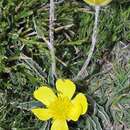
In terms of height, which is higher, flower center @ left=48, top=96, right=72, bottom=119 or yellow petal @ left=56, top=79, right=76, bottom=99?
yellow petal @ left=56, top=79, right=76, bottom=99

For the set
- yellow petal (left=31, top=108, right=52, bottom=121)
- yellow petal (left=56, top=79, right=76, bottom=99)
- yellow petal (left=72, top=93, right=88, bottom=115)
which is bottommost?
yellow petal (left=31, top=108, right=52, bottom=121)

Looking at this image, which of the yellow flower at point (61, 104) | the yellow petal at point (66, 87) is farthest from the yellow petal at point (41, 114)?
the yellow petal at point (66, 87)

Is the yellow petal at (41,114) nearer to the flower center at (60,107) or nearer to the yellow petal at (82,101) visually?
the flower center at (60,107)

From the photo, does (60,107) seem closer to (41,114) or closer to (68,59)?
(41,114)

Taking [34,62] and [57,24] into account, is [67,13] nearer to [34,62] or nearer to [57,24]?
[57,24]

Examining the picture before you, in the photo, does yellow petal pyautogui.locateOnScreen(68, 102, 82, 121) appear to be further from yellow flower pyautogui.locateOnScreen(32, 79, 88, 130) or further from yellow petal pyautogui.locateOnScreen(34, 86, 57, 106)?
yellow petal pyautogui.locateOnScreen(34, 86, 57, 106)

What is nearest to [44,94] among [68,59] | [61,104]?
[61,104]

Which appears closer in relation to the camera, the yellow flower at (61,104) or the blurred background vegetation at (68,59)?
the yellow flower at (61,104)

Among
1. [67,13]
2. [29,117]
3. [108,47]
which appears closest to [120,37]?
[108,47]

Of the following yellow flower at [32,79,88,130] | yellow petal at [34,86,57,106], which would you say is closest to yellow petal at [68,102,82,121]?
yellow flower at [32,79,88,130]
